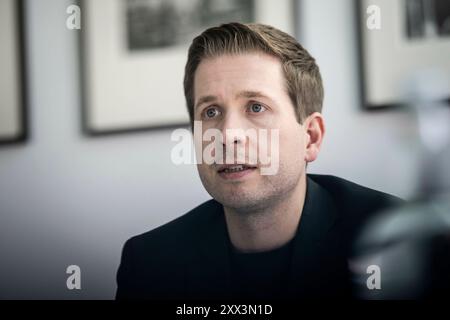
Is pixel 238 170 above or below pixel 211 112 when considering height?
below

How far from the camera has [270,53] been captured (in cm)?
116

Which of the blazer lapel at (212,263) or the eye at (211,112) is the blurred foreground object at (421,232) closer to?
the blazer lapel at (212,263)

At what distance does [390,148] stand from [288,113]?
282 mm

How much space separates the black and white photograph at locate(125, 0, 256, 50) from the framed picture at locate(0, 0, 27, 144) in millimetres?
321

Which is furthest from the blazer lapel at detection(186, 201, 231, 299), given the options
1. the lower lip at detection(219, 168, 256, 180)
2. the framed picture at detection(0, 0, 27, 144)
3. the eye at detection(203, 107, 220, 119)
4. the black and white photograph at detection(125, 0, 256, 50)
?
the framed picture at detection(0, 0, 27, 144)

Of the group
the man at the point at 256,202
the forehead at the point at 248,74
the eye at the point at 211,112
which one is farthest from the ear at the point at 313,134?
the eye at the point at 211,112

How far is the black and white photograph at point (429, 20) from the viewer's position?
121 cm

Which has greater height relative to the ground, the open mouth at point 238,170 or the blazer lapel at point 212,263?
the open mouth at point 238,170

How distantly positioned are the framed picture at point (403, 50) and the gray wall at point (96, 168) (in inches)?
1.6

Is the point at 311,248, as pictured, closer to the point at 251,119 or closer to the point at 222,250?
the point at 222,250

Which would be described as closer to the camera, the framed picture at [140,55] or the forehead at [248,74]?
the forehead at [248,74]

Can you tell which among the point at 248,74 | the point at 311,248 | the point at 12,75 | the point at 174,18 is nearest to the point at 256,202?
the point at 311,248

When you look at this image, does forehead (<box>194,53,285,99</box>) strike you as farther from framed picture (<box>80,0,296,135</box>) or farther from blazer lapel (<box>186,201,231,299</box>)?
blazer lapel (<box>186,201,231,299</box>)

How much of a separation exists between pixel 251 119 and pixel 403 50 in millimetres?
425
